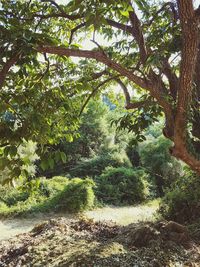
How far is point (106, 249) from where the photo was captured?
5219 millimetres

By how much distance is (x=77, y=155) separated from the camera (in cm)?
2203

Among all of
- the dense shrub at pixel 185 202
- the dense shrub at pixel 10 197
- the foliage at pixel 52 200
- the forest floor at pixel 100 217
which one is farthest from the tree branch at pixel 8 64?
the dense shrub at pixel 10 197

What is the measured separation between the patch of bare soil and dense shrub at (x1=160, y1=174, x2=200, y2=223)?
2164 millimetres

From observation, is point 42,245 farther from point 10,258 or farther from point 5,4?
point 5,4

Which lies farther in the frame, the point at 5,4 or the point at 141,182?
the point at 141,182

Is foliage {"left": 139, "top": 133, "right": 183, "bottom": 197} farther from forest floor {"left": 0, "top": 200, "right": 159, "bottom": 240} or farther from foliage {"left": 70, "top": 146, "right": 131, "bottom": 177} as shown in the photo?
forest floor {"left": 0, "top": 200, "right": 159, "bottom": 240}

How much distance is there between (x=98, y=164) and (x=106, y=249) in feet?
47.8

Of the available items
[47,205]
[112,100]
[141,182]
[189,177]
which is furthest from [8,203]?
[189,177]

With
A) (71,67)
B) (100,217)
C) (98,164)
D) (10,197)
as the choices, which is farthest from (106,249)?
(98,164)

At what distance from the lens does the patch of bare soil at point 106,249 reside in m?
4.84

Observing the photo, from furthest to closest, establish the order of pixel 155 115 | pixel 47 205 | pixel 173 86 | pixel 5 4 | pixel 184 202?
1. pixel 47 205
2. pixel 184 202
3. pixel 173 86
4. pixel 155 115
5. pixel 5 4

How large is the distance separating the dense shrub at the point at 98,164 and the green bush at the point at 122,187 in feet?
6.62

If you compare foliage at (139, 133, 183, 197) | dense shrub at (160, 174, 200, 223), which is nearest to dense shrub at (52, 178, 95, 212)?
foliage at (139, 133, 183, 197)

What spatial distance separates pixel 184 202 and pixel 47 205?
6.45 meters
